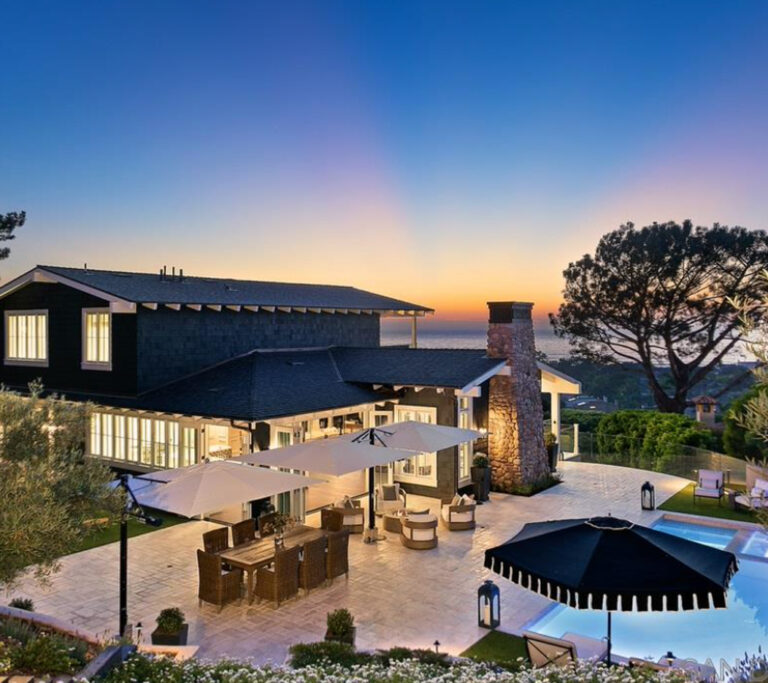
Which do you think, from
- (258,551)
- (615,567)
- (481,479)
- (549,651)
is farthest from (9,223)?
(615,567)

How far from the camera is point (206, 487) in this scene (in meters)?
9.36

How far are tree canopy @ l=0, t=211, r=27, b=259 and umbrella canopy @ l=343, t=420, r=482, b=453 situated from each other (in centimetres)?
2162

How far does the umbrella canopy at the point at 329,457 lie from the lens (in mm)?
11648

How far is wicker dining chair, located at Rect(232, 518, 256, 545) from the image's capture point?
36.4 feet

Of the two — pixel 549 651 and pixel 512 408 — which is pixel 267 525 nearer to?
pixel 549 651

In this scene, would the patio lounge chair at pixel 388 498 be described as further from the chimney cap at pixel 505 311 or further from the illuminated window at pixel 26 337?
the illuminated window at pixel 26 337

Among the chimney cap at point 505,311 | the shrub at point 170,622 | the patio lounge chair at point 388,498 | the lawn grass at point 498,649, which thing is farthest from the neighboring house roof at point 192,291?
the lawn grass at point 498,649

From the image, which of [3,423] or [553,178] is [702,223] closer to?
[553,178]

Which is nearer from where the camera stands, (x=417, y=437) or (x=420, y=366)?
(x=417, y=437)

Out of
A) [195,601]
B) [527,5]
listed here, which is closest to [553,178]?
[527,5]

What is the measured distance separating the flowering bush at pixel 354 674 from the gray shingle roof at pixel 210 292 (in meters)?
11.8

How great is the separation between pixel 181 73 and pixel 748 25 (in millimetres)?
18504

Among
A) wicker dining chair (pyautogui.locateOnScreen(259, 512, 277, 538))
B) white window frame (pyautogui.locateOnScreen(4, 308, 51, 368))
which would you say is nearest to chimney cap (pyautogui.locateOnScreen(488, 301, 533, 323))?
wicker dining chair (pyautogui.locateOnScreen(259, 512, 277, 538))

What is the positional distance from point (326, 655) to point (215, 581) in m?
3.08
